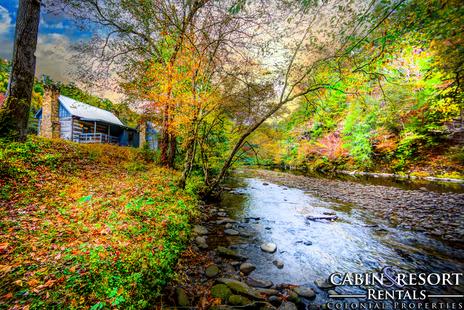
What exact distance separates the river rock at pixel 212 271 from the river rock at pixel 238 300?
0.73m

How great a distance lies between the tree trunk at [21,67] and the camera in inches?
225

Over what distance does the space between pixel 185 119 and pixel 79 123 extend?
1983 cm

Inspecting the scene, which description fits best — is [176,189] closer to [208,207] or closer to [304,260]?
[208,207]

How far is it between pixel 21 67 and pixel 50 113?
16673mm

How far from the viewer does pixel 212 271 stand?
3.48 meters

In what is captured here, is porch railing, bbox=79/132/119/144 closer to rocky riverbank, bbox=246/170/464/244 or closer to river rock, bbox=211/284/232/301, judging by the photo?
river rock, bbox=211/284/232/301

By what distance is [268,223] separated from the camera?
6.25 meters

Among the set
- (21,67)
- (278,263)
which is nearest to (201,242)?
(278,263)

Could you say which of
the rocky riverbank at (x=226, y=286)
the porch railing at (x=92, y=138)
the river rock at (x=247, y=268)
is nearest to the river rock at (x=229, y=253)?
the rocky riverbank at (x=226, y=286)

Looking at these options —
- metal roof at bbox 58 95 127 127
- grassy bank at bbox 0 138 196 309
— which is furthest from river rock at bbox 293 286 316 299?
metal roof at bbox 58 95 127 127

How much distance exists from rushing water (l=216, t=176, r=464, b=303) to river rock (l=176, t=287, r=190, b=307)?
56.5 inches

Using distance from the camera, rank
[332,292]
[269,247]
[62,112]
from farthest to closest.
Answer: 1. [62,112]
2. [269,247]
3. [332,292]

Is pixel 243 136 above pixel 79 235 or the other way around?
above

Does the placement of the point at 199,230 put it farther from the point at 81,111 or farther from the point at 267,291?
the point at 81,111
